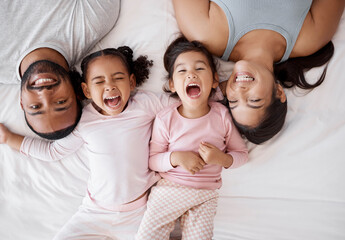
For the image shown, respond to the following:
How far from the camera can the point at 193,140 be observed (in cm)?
122

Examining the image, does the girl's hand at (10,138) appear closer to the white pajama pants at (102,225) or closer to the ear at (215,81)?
the white pajama pants at (102,225)

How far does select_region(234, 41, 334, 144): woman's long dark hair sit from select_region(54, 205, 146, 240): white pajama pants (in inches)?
24.2

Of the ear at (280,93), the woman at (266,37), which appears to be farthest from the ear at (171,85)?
the ear at (280,93)

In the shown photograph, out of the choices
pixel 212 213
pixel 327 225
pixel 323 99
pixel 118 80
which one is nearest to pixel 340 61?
pixel 323 99

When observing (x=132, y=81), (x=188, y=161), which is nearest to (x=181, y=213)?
(x=188, y=161)

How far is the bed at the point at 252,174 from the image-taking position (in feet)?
4.06

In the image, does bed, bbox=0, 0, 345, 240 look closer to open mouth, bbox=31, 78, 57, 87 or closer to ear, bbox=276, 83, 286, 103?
ear, bbox=276, 83, 286, 103

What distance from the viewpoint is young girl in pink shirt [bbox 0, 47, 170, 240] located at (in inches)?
47.5

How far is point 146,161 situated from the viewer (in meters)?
1.26

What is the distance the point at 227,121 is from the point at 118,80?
1.70 feet

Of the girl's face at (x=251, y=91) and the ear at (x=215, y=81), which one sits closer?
the girl's face at (x=251, y=91)

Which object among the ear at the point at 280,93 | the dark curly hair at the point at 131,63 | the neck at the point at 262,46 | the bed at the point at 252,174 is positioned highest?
the neck at the point at 262,46

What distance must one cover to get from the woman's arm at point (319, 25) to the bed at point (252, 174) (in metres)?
0.08

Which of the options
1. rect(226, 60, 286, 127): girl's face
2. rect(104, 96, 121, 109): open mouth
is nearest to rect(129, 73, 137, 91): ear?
rect(104, 96, 121, 109): open mouth
